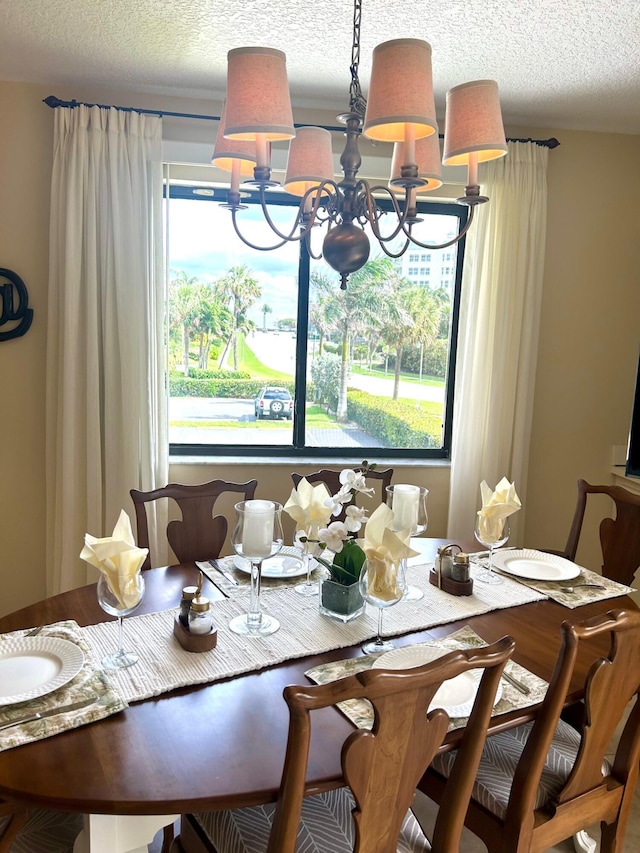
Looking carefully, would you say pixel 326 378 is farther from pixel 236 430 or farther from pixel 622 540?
pixel 622 540

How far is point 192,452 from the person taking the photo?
332 cm

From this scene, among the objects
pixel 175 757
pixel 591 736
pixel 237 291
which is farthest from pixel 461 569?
pixel 237 291

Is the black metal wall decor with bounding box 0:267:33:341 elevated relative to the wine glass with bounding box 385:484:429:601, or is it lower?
elevated

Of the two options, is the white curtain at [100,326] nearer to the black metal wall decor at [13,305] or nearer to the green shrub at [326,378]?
the black metal wall decor at [13,305]

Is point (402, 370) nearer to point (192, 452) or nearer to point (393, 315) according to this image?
point (393, 315)

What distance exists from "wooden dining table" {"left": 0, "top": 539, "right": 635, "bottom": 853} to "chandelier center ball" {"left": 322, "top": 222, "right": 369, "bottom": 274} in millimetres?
976

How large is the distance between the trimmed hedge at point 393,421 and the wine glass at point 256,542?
6.30ft

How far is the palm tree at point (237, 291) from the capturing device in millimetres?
3271

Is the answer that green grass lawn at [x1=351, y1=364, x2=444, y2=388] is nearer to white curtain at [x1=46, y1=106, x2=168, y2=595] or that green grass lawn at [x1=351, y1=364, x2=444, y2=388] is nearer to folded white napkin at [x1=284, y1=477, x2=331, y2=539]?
white curtain at [x1=46, y1=106, x2=168, y2=595]

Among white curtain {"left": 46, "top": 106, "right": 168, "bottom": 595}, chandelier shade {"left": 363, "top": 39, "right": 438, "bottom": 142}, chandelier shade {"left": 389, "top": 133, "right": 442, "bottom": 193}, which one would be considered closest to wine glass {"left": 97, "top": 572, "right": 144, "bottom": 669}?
chandelier shade {"left": 363, "top": 39, "right": 438, "bottom": 142}

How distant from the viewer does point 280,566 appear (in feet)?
6.52

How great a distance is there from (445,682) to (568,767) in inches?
19.0

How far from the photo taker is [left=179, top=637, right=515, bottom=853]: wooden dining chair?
944 mm

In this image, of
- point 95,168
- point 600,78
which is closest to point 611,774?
point 600,78
